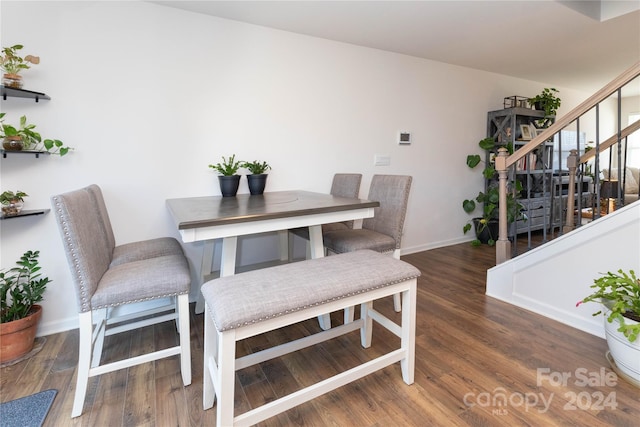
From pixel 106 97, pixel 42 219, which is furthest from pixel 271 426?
pixel 106 97

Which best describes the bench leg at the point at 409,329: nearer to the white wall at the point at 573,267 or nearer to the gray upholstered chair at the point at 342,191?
the gray upholstered chair at the point at 342,191

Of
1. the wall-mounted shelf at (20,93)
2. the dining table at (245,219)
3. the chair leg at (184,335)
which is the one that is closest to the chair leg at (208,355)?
the chair leg at (184,335)

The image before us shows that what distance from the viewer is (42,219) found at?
6.66 feet

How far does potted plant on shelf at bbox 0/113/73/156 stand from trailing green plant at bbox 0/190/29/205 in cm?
26

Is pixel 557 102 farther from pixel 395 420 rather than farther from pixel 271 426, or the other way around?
pixel 271 426

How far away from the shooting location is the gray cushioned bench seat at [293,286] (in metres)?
1.11

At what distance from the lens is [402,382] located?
5.16ft

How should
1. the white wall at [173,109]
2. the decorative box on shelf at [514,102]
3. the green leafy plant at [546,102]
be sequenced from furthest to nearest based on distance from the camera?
the green leafy plant at [546,102] → the decorative box on shelf at [514,102] → the white wall at [173,109]

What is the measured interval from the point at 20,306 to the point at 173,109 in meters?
1.57

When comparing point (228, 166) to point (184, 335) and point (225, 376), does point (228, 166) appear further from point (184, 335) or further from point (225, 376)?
point (225, 376)

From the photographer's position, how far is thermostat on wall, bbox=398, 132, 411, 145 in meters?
3.50

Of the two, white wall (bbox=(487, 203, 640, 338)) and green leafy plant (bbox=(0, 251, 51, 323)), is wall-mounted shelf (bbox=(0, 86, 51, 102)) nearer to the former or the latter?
green leafy plant (bbox=(0, 251, 51, 323))

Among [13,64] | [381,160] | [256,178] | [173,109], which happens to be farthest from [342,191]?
[13,64]

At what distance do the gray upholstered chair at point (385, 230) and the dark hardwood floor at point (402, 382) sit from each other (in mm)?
550
